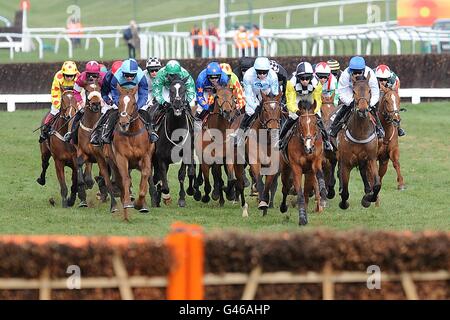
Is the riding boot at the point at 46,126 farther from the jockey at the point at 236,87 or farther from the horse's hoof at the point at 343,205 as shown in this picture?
the horse's hoof at the point at 343,205

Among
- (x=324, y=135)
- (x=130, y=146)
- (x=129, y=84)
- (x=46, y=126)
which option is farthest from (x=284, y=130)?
(x=46, y=126)

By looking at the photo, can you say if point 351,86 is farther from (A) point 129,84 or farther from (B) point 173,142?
(A) point 129,84

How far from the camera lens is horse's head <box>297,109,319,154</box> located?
13547mm

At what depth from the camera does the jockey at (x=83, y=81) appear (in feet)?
50.4

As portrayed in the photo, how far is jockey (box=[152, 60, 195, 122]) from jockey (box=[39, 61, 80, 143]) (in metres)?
1.05

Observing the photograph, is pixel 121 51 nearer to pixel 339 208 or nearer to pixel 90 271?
pixel 339 208

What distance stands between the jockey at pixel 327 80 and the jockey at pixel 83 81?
2727 mm

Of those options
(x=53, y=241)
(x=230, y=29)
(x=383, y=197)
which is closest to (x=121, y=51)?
(x=230, y=29)

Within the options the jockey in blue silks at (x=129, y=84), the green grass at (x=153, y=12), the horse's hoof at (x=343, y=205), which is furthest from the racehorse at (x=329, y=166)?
the green grass at (x=153, y=12)

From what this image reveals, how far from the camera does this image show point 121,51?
1620 inches

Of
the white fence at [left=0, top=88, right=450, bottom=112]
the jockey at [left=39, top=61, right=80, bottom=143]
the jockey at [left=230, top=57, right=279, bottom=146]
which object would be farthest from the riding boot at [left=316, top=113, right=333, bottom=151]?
the white fence at [left=0, top=88, right=450, bottom=112]

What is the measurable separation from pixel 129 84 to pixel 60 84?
1672 mm

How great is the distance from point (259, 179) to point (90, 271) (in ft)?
25.5

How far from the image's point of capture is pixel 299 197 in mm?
13766
